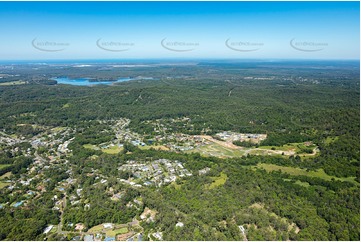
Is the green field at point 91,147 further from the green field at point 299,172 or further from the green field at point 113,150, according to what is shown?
the green field at point 299,172

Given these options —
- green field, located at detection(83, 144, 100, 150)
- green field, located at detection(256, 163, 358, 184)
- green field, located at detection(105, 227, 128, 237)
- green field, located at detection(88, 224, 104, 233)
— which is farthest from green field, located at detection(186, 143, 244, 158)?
green field, located at detection(88, 224, 104, 233)

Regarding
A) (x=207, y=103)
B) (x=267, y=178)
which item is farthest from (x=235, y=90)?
(x=267, y=178)

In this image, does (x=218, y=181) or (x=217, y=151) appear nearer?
(x=218, y=181)

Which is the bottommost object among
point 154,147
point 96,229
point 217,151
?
point 96,229

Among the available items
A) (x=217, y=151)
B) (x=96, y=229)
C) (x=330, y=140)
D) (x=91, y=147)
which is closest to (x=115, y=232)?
(x=96, y=229)

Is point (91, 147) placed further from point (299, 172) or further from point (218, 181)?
point (299, 172)

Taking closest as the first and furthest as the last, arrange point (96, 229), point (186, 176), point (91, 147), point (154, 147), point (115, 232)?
point (115, 232) → point (96, 229) → point (186, 176) → point (154, 147) → point (91, 147)

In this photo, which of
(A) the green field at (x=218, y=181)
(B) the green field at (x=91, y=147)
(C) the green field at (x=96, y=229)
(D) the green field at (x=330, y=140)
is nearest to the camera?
→ (C) the green field at (x=96, y=229)

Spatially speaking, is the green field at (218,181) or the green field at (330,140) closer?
the green field at (218,181)

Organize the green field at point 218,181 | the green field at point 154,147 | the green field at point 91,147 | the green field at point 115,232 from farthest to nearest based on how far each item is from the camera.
A: the green field at point 91,147 < the green field at point 154,147 < the green field at point 218,181 < the green field at point 115,232

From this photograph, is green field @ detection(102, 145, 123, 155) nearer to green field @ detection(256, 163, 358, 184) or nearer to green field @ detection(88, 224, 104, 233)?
green field @ detection(88, 224, 104, 233)

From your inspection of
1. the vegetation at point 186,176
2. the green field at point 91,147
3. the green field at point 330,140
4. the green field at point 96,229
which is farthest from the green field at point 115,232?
the green field at point 330,140

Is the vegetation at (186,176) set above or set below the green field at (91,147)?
above
